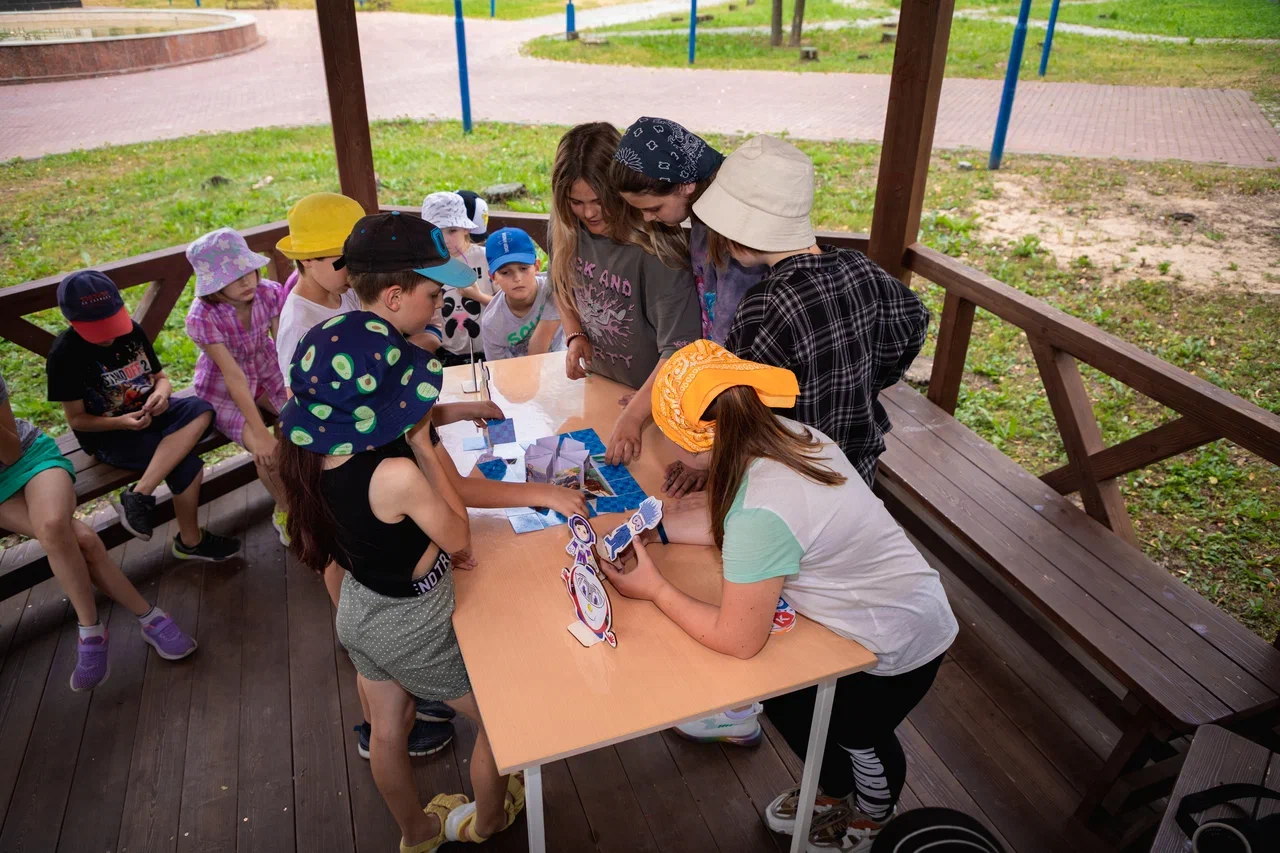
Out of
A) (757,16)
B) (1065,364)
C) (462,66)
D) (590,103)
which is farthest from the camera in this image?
(757,16)

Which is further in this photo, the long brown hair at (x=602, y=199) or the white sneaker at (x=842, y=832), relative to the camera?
the long brown hair at (x=602, y=199)

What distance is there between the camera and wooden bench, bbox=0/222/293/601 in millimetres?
3154

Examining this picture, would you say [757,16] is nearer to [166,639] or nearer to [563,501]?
[166,639]

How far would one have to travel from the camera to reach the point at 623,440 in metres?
2.36

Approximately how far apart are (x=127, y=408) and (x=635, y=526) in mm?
2494

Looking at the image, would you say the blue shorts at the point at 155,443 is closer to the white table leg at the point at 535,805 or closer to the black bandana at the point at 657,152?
the black bandana at the point at 657,152

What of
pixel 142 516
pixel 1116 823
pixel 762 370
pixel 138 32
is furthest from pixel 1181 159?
pixel 138 32

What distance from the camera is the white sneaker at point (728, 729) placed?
8.24ft

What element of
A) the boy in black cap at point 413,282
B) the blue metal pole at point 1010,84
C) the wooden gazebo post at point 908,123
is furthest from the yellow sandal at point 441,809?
the blue metal pole at point 1010,84

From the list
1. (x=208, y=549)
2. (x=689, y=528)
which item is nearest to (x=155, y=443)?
(x=208, y=549)

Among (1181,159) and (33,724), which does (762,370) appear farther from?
(1181,159)

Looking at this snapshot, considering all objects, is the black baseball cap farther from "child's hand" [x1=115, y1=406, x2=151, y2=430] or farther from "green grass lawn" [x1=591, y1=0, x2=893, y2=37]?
"green grass lawn" [x1=591, y1=0, x2=893, y2=37]

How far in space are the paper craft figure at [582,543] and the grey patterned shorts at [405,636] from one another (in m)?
0.32

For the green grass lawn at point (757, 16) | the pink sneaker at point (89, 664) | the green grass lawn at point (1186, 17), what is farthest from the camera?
the green grass lawn at point (757, 16)
